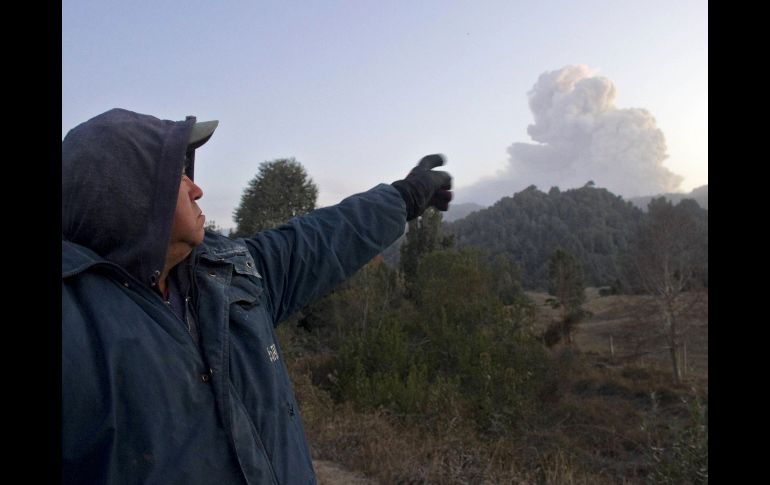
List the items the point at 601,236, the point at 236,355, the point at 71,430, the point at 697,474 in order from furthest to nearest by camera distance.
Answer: the point at 601,236
the point at 697,474
the point at 236,355
the point at 71,430

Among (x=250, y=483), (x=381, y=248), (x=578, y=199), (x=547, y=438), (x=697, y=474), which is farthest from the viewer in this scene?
(x=578, y=199)

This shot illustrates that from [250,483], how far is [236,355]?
285mm

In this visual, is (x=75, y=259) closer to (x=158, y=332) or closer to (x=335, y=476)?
(x=158, y=332)

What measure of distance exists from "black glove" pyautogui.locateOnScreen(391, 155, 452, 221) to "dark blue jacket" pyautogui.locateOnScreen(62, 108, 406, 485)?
699 mm

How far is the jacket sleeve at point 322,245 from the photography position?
1.70 meters

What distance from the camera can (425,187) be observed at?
210 centimetres

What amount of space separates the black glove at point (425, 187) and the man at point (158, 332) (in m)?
0.70

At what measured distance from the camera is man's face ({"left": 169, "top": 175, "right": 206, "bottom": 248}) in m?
1.36

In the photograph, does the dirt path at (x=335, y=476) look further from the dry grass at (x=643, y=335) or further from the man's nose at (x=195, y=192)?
the dry grass at (x=643, y=335)

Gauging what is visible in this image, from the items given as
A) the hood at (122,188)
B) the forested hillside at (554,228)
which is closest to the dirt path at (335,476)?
the hood at (122,188)

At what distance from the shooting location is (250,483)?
119 centimetres
